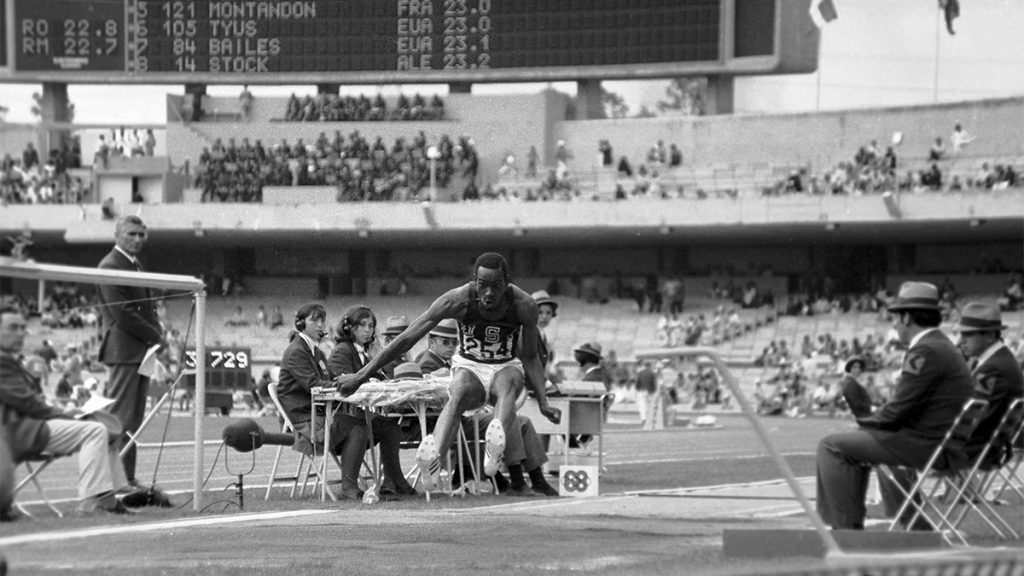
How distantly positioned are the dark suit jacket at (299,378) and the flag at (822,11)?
34.9 m

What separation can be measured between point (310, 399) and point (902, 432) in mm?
5088

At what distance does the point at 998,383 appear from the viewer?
10.5m

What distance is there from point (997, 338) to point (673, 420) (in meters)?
23.2

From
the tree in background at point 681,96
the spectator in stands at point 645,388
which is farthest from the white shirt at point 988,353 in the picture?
the tree in background at point 681,96

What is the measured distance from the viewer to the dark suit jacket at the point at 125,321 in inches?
375

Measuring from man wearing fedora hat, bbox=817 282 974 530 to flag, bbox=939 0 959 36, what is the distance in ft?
129

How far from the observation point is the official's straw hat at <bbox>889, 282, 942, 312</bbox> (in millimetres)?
9281

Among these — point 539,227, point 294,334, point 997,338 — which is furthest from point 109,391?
point 539,227

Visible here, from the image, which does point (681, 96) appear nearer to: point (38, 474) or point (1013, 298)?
point (1013, 298)

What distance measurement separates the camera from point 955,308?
4216 centimetres

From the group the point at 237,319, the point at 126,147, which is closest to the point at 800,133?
the point at 126,147

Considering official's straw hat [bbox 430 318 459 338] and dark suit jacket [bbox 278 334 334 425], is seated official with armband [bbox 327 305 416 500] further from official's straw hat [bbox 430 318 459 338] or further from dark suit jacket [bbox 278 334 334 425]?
official's straw hat [bbox 430 318 459 338]

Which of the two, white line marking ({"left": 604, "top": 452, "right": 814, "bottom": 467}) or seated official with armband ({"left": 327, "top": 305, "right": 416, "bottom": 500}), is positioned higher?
seated official with armband ({"left": 327, "top": 305, "right": 416, "bottom": 500})

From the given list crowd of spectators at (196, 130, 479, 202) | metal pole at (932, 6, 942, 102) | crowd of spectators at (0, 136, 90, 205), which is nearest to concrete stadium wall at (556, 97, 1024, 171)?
metal pole at (932, 6, 942, 102)
